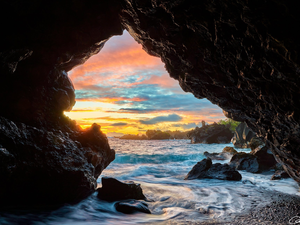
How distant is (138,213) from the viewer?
4.39m

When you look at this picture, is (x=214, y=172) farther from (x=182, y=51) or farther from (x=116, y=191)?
(x=182, y=51)

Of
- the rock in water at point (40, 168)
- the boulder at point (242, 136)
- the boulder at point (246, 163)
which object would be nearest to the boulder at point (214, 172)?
the boulder at point (246, 163)

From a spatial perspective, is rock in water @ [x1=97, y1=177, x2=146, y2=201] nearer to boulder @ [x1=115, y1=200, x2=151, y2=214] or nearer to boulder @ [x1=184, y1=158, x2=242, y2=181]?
boulder @ [x1=115, y1=200, x2=151, y2=214]

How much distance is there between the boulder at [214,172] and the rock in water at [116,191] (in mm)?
4753

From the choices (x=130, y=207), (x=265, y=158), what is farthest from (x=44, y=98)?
(x=265, y=158)

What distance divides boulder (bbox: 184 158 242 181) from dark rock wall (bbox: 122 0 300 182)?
3726 mm

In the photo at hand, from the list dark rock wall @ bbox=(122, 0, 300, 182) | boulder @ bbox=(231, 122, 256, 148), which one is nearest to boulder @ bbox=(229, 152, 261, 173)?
dark rock wall @ bbox=(122, 0, 300, 182)

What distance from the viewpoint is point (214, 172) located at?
8805mm

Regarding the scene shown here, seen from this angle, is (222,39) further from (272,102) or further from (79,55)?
(79,55)

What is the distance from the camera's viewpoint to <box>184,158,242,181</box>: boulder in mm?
8219

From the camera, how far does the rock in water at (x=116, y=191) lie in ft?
17.1

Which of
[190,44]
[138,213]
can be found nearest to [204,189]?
[138,213]

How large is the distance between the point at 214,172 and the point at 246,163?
3569 mm

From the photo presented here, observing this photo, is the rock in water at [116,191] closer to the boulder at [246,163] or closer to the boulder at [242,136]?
the boulder at [246,163]
